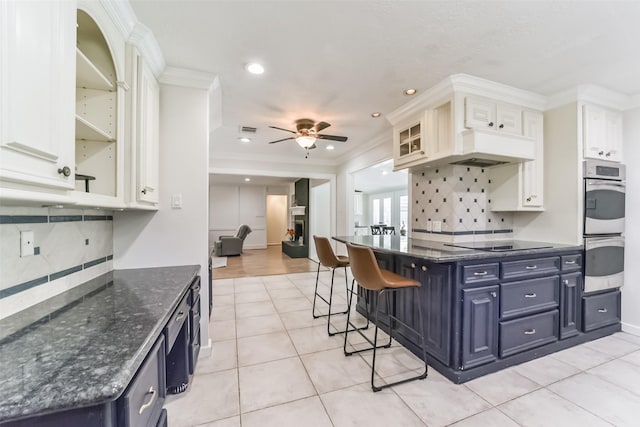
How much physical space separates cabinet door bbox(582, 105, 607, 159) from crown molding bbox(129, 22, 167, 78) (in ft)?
12.5

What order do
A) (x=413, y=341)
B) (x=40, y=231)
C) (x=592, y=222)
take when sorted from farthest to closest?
1. (x=592, y=222)
2. (x=413, y=341)
3. (x=40, y=231)

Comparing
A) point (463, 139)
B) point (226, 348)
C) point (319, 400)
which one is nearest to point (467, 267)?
point (463, 139)

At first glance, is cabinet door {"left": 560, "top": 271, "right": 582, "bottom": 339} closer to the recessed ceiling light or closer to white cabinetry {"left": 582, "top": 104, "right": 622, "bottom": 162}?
white cabinetry {"left": 582, "top": 104, "right": 622, "bottom": 162}

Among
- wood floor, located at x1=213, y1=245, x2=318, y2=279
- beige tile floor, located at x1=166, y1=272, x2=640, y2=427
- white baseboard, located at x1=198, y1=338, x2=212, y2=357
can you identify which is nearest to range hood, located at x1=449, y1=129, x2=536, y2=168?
beige tile floor, located at x1=166, y1=272, x2=640, y2=427

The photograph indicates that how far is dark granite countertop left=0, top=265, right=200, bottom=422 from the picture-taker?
65 cm

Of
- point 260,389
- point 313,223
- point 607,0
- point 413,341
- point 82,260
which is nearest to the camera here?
point 607,0

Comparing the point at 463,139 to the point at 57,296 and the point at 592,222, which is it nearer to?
the point at 592,222

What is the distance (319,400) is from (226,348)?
109 cm

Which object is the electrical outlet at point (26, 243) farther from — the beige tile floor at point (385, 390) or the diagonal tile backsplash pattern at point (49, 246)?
the beige tile floor at point (385, 390)

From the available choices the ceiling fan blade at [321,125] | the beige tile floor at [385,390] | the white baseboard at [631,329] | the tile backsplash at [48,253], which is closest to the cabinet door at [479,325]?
the beige tile floor at [385,390]

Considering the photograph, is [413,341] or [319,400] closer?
[319,400]

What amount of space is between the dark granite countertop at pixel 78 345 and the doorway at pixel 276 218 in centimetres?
893

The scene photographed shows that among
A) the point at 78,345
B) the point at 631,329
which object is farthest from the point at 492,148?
the point at 78,345

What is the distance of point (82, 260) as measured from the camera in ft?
5.38
